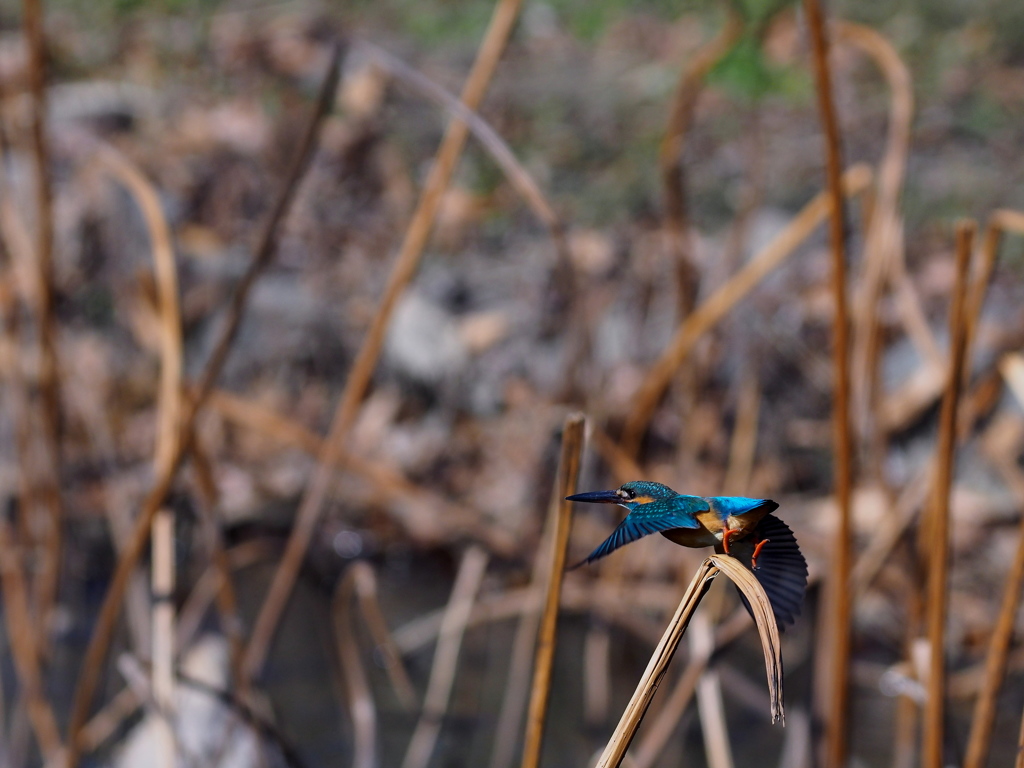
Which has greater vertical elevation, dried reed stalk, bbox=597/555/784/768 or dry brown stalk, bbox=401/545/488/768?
dried reed stalk, bbox=597/555/784/768

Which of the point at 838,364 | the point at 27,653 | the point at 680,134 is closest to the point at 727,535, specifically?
the point at 838,364

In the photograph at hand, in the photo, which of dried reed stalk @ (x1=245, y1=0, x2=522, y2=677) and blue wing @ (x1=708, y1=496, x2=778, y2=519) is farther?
dried reed stalk @ (x1=245, y1=0, x2=522, y2=677)

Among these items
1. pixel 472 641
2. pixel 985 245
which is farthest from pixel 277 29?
pixel 985 245

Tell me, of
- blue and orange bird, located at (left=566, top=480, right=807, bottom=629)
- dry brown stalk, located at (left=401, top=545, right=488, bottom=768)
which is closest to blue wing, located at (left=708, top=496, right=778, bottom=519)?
blue and orange bird, located at (left=566, top=480, right=807, bottom=629)

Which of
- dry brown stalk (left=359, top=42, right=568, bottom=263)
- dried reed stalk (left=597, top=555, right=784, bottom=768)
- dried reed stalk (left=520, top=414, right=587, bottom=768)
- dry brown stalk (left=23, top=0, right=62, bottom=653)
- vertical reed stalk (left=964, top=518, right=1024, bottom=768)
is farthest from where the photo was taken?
dry brown stalk (left=23, top=0, right=62, bottom=653)

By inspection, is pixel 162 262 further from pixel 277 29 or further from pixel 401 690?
pixel 277 29

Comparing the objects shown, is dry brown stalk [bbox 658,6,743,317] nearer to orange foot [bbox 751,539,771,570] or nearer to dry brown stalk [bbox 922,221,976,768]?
dry brown stalk [bbox 922,221,976,768]

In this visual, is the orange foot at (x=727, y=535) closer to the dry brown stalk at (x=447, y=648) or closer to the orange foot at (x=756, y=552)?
the orange foot at (x=756, y=552)
